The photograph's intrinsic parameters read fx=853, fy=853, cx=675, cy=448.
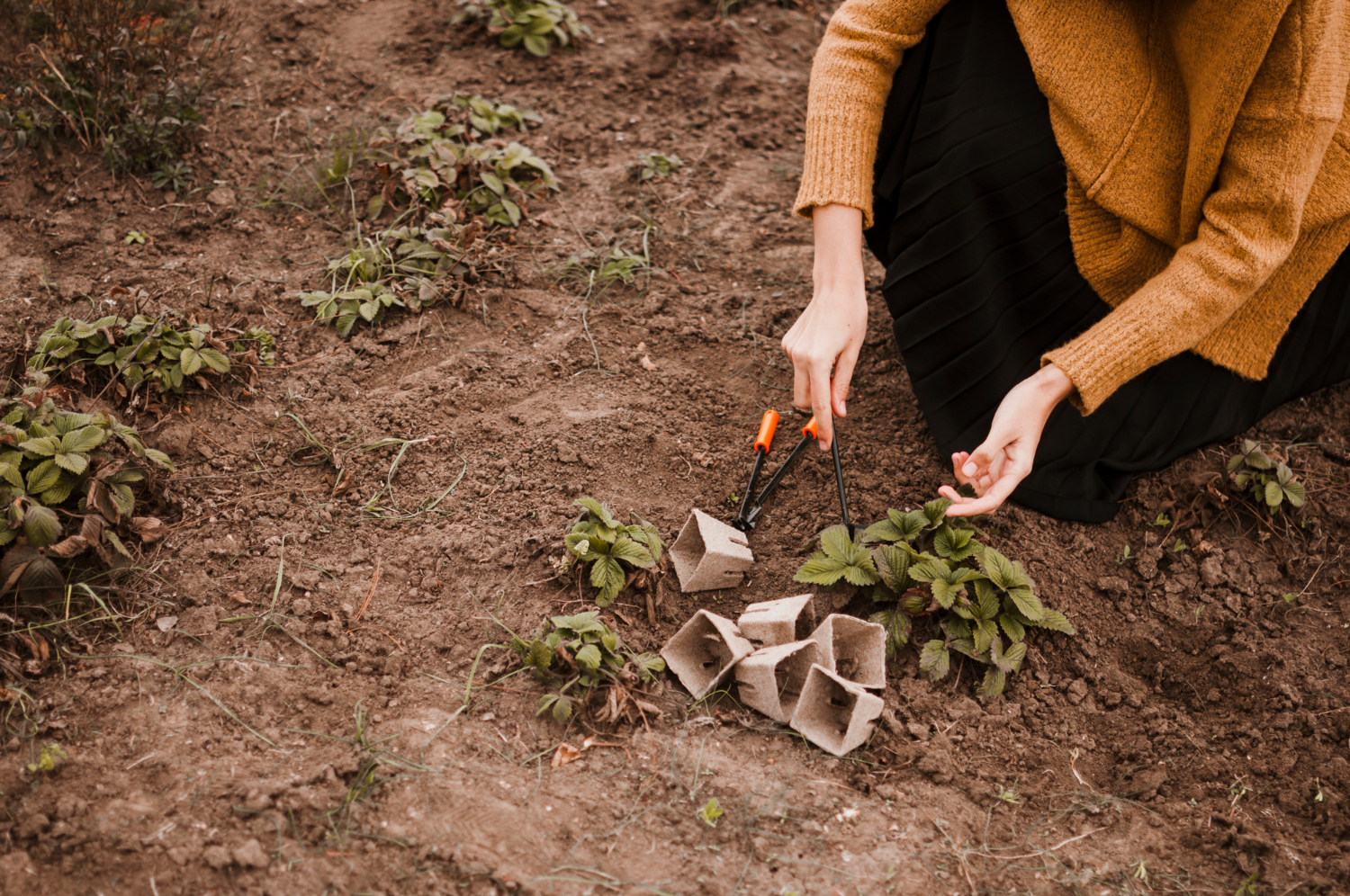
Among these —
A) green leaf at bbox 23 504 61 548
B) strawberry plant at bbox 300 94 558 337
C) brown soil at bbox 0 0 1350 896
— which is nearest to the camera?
brown soil at bbox 0 0 1350 896

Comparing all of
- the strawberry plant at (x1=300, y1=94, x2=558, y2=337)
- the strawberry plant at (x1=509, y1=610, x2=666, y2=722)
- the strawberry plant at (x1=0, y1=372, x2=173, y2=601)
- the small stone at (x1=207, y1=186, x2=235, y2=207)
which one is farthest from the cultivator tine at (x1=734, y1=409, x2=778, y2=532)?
the small stone at (x1=207, y1=186, x2=235, y2=207)

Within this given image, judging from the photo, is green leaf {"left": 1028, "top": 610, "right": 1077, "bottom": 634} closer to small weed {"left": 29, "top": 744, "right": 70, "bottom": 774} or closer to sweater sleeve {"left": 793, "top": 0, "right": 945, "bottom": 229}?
sweater sleeve {"left": 793, "top": 0, "right": 945, "bottom": 229}

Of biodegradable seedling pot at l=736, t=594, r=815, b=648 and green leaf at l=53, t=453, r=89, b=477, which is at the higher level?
green leaf at l=53, t=453, r=89, b=477

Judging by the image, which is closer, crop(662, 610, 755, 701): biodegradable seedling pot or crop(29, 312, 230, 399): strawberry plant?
crop(662, 610, 755, 701): biodegradable seedling pot

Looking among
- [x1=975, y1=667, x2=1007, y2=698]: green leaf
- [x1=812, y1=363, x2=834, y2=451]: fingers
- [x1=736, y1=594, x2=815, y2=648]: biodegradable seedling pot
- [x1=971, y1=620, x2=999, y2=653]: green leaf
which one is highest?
[x1=812, y1=363, x2=834, y2=451]: fingers

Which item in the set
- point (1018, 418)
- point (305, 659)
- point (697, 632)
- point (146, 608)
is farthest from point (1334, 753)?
point (146, 608)

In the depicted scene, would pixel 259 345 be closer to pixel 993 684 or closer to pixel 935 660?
pixel 935 660

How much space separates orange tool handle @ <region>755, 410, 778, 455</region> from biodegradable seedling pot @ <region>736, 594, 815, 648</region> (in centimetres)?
39

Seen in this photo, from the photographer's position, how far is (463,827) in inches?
50.8

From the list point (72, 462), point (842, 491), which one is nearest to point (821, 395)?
point (842, 491)

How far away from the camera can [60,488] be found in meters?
1.55

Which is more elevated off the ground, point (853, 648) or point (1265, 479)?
point (1265, 479)

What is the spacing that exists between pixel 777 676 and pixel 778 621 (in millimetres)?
101

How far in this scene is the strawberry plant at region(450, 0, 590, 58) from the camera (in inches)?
124
